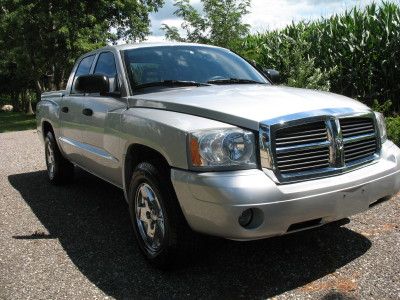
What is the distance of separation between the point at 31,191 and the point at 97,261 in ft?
10.2

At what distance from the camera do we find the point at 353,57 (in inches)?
437

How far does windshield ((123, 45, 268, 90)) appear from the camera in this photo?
14.8ft

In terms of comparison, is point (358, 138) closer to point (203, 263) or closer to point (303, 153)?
point (303, 153)

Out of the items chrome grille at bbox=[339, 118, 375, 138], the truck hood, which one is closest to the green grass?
the truck hood

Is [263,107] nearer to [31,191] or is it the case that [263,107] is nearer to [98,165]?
[98,165]

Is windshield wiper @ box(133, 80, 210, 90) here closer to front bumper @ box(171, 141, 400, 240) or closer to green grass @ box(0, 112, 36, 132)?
front bumper @ box(171, 141, 400, 240)

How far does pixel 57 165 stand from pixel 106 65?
87.8 inches

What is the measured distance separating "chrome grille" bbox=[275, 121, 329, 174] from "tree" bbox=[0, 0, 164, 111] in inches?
620

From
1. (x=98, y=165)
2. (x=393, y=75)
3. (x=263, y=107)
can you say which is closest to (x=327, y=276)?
(x=263, y=107)

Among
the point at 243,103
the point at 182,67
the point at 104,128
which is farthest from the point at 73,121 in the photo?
the point at 243,103

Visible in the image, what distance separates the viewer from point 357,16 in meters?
11.4

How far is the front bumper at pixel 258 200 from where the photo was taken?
306 centimetres

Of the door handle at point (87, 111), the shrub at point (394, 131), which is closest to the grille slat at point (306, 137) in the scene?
the door handle at point (87, 111)

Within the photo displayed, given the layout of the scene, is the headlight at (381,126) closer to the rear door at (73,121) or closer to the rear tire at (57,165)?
the rear door at (73,121)
